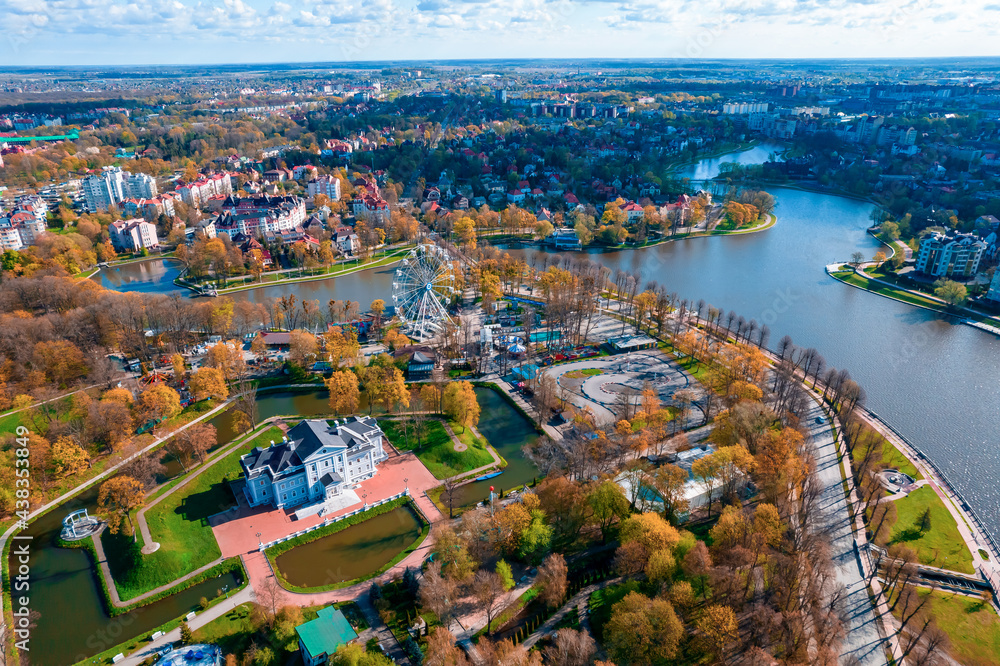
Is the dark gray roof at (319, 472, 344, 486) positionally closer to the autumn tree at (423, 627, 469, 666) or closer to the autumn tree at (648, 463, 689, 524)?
the autumn tree at (423, 627, 469, 666)

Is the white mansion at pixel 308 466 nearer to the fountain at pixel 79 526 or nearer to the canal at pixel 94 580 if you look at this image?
the canal at pixel 94 580

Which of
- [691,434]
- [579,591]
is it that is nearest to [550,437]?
[691,434]

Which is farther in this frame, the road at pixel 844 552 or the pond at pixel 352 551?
the pond at pixel 352 551

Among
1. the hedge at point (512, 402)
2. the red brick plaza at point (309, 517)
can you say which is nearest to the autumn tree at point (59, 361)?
the red brick plaza at point (309, 517)

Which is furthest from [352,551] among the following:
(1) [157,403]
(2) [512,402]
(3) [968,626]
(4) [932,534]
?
(4) [932,534]

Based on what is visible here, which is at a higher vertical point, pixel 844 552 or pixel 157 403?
pixel 157 403

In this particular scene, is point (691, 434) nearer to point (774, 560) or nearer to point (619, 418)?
point (619, 418)

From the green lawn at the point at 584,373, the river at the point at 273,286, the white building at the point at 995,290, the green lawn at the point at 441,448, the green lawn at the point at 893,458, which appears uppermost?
the white building at the point at 995,290

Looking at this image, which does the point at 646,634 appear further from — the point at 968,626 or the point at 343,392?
the point at 343,392
